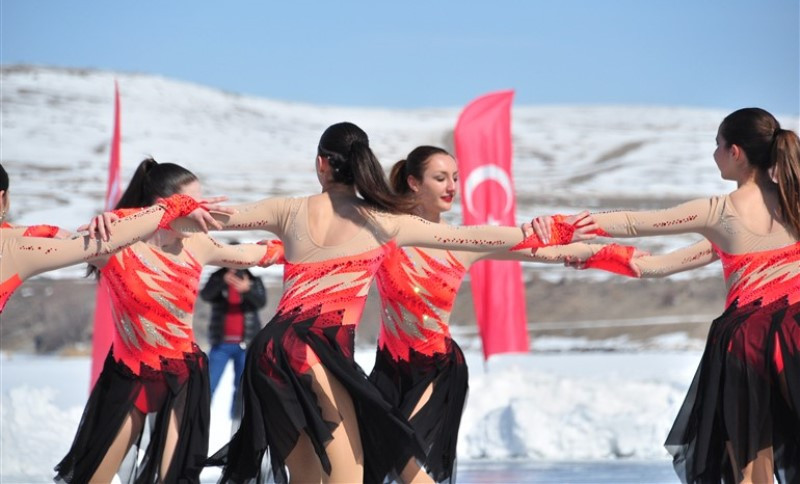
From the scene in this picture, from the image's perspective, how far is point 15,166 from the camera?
36.7 meters

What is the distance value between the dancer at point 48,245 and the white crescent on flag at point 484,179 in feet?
19.1

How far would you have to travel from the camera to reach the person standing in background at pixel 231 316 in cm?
893

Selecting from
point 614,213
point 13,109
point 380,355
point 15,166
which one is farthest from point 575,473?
point 13,109

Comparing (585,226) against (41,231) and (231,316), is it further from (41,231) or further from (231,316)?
(231,316)

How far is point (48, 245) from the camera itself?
4371 millimetres

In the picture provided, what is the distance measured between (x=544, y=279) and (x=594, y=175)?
37.6ft

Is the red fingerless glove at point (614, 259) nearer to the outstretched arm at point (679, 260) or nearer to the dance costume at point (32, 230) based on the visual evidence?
the outstretched arm at point (679, 260)

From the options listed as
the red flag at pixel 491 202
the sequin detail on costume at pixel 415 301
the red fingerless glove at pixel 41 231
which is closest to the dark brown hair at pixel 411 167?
the sequin detail on costume at pixel 415 301

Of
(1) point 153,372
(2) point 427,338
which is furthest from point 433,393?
(1) point 153,372

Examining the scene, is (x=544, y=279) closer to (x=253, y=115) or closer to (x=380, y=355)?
(x=253, y=115)

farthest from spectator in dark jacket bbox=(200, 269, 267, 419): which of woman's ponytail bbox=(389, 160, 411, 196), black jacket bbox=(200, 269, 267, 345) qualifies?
woman's ponytail bbox=(389, 160, 411, 196)

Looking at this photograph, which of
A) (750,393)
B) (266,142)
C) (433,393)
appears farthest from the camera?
(266,142)

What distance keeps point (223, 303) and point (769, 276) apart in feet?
17.0

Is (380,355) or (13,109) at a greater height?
(13,109)
